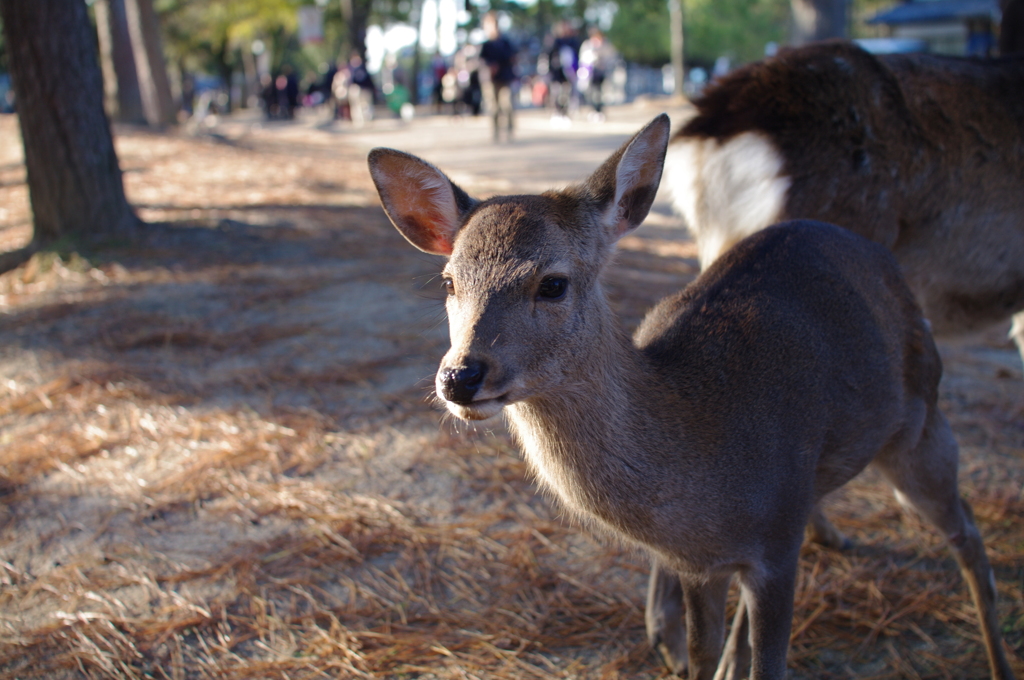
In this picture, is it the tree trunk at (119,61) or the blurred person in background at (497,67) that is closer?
the blurred person in background at (497,67)

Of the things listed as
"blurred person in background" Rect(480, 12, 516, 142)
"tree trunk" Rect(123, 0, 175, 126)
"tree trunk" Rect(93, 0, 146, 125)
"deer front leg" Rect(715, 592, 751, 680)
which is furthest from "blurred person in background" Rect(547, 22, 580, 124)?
"deer front leg" Rect(715, 592, 751, 680)

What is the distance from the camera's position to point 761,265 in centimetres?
284

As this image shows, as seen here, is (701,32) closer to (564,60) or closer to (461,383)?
(564,60)

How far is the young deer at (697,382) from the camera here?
239cm

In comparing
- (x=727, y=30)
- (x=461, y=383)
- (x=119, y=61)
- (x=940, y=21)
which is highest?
(x=727, y=30)

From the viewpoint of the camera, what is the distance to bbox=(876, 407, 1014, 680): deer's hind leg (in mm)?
2908

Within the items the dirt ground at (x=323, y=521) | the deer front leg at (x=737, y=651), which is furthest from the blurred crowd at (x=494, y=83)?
the deer front leg at (x=737, y=651)

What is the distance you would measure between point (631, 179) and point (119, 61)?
19.5 m

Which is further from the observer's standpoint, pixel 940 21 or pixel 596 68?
pixel 940 21

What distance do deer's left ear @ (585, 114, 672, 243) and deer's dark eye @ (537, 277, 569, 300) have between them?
0.35 m

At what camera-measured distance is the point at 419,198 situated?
2783mm

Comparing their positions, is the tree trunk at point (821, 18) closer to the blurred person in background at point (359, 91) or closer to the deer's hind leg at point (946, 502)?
the deer's hind leg at point (946, 502)

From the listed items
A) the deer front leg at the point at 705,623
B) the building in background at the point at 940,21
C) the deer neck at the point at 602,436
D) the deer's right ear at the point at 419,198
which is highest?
the building in background at the point at 940,21

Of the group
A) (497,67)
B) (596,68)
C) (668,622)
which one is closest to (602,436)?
(668,622)
